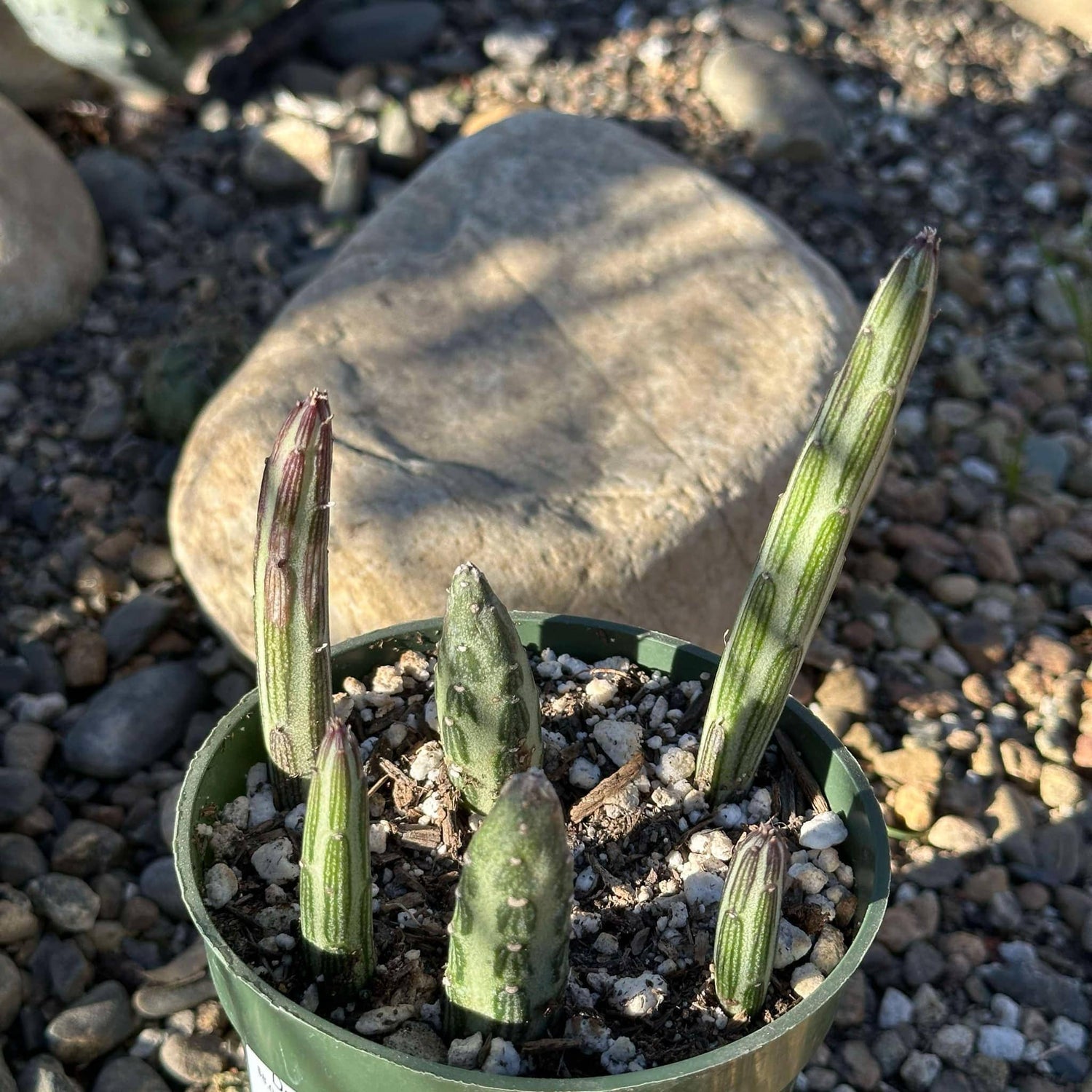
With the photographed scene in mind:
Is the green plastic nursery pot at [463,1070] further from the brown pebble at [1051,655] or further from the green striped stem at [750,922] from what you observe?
the brown pebble at [1051,655]

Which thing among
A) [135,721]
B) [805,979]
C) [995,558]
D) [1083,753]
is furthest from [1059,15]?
[805,979]

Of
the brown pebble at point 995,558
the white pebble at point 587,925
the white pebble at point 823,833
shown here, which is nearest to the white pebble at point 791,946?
the white pebble at point 823,833

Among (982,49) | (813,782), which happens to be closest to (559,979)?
(813,782)

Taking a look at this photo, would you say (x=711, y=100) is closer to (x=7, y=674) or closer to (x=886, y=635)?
(x=886, y=635)

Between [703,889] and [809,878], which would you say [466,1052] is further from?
[809,878]

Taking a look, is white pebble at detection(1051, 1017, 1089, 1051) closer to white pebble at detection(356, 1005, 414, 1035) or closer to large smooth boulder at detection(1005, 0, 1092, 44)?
white pebble at detection(356, 1005, 414, 1035)

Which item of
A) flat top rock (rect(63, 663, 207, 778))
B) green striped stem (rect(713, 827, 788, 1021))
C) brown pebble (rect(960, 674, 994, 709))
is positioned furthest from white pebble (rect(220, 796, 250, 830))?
brown pebble (rect(960, 674, 994, 709))
